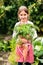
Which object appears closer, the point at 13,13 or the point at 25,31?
the point at 25,31

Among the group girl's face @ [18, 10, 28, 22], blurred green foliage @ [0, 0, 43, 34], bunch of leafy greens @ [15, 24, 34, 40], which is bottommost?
bunch of leafy greens @ [15, 24, 34, 40]

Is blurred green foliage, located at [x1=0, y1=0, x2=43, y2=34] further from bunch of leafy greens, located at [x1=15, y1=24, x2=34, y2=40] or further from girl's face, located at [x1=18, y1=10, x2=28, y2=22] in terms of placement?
bunch of leafy greens, located at [x1=15, y1=24, x2=34, y2=40]

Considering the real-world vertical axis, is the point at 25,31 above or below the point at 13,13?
below

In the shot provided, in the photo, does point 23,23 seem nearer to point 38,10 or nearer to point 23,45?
point 23,45

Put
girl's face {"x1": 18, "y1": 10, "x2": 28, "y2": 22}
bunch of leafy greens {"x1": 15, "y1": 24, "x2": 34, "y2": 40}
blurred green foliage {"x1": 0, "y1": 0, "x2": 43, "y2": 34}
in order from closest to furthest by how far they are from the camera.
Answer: bunch of leafy greens {"x1": 15, "y1": 24, "x2": 34, "y2": 40}, girl's face {"x1": 18, "y1": 10, "x2": 28, "y2": 22}, blurred green foliage {"x1": 0, "y1": 0, "x2": 43, "y2": 34}

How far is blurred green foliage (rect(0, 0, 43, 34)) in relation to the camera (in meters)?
8.81

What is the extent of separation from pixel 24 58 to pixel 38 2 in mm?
4252

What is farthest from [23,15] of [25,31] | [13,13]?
[13,13]

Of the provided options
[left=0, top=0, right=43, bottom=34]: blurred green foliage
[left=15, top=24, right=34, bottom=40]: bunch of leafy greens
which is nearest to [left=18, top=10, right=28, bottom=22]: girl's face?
[left=15, top=24, right=34, bottom=40]: bunch of leafy greens

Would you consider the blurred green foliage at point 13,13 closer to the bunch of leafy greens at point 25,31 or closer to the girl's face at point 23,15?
the girl's face at point 23,15

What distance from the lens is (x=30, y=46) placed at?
4.75 metres

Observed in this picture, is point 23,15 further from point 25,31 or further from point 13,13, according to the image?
point 13,13

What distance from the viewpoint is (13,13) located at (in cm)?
937

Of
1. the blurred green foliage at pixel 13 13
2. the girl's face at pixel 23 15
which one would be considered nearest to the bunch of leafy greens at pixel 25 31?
the girl's face at pixel 23 15
